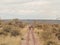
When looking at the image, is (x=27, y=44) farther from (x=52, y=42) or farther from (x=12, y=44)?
(x=52, y=42)

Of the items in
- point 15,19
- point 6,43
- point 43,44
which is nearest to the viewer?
point 6,43

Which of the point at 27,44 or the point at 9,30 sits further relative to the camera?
the point at 9,30

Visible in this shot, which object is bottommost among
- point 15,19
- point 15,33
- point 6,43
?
point 15,19

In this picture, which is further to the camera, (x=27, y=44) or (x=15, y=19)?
(x=15, y=19)

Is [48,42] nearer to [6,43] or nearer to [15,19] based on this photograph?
[6,43]

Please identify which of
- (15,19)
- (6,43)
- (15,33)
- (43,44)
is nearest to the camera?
(6,43)

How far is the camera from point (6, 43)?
23.9 metres

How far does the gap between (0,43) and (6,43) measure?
61cm

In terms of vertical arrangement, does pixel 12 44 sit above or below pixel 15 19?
above

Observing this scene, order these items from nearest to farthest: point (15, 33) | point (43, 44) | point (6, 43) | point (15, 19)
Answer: point (6, 43)
point (43, 44)
point (15, 33)
point (15, 19)

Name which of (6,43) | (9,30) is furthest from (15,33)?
(6,43)

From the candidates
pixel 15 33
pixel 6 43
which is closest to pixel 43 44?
pixel 6 43

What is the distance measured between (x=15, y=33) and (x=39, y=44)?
1151 cm

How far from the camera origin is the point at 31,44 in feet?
81.1
